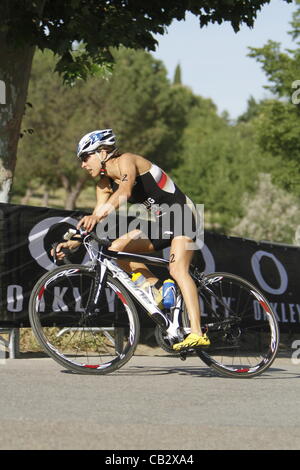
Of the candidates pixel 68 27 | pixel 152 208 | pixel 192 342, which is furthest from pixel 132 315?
pixel 68 27

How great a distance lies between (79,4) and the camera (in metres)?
10.9

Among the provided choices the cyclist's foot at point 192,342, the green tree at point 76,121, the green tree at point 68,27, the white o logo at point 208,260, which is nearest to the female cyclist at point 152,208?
the cyclist's foot at point 192,342

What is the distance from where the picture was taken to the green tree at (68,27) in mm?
10570

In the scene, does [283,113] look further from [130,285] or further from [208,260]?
[130,285]

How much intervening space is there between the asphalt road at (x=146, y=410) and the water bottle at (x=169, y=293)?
0.62 meters

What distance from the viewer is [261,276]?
38.5 feet

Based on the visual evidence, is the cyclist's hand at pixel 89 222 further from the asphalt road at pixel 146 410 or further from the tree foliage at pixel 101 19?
the tree foliage at pixel 101 19

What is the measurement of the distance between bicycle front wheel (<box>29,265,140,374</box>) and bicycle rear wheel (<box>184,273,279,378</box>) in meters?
0.69

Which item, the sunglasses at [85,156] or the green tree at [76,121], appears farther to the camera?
the green tree at [76,121]

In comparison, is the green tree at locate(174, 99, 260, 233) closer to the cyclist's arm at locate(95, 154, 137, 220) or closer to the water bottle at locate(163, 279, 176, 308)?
the water bottle at locate(163, 279, 176, 308)

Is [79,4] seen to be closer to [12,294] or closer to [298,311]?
[12,294]

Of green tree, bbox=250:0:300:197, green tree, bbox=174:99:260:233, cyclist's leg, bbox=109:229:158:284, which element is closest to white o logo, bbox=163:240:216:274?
cyclist's leg, bbox=109:229:158:284

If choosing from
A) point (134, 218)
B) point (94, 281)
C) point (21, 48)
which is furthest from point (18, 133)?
point (94, 281)

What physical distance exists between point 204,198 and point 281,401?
6913 centimetres
